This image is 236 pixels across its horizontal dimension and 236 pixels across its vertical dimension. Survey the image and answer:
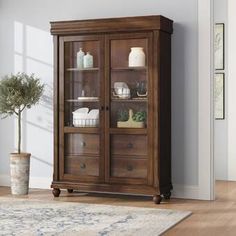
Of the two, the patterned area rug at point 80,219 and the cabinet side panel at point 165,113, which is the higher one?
the cabinet side panel at point 165,113

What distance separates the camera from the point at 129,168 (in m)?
5.53

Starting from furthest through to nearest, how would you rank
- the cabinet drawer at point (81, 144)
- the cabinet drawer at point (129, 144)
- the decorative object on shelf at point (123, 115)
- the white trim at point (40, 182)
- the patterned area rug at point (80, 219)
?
the white trim at point (40, 182) < the cabinet drawer at point (81, 144) < the decorative object on shelf at point (123, 115) < the cabinet drawer at point (129, 144) < the patterned area rug at point (80, 219)

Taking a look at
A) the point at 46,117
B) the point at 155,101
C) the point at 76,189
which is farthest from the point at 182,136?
the point at 46,117

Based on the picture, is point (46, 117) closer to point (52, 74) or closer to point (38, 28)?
point (52, 74)

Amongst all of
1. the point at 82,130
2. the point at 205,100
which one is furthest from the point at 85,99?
the point at 205,100

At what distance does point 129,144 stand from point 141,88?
1.85 ft

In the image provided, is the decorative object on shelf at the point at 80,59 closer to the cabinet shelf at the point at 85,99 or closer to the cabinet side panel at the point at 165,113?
the cabinet shelf at the point at 85,99

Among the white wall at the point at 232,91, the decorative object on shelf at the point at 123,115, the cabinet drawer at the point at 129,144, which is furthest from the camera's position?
the white wall at the point at 232,91

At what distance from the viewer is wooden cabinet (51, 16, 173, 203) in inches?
213

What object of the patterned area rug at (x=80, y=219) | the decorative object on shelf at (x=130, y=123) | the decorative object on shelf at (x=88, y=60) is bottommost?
the patterned area rug at (x=80, y=219)

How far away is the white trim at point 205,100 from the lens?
5648 millimetres

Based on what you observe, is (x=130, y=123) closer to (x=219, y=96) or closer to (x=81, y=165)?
(x=81, y=165)

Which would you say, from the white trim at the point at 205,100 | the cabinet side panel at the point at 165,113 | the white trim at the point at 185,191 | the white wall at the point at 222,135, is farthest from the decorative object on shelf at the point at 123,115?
the white wall at the point at 222,135

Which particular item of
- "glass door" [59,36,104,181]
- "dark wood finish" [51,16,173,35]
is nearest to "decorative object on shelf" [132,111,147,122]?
"glass door" [59,36,104,181]
